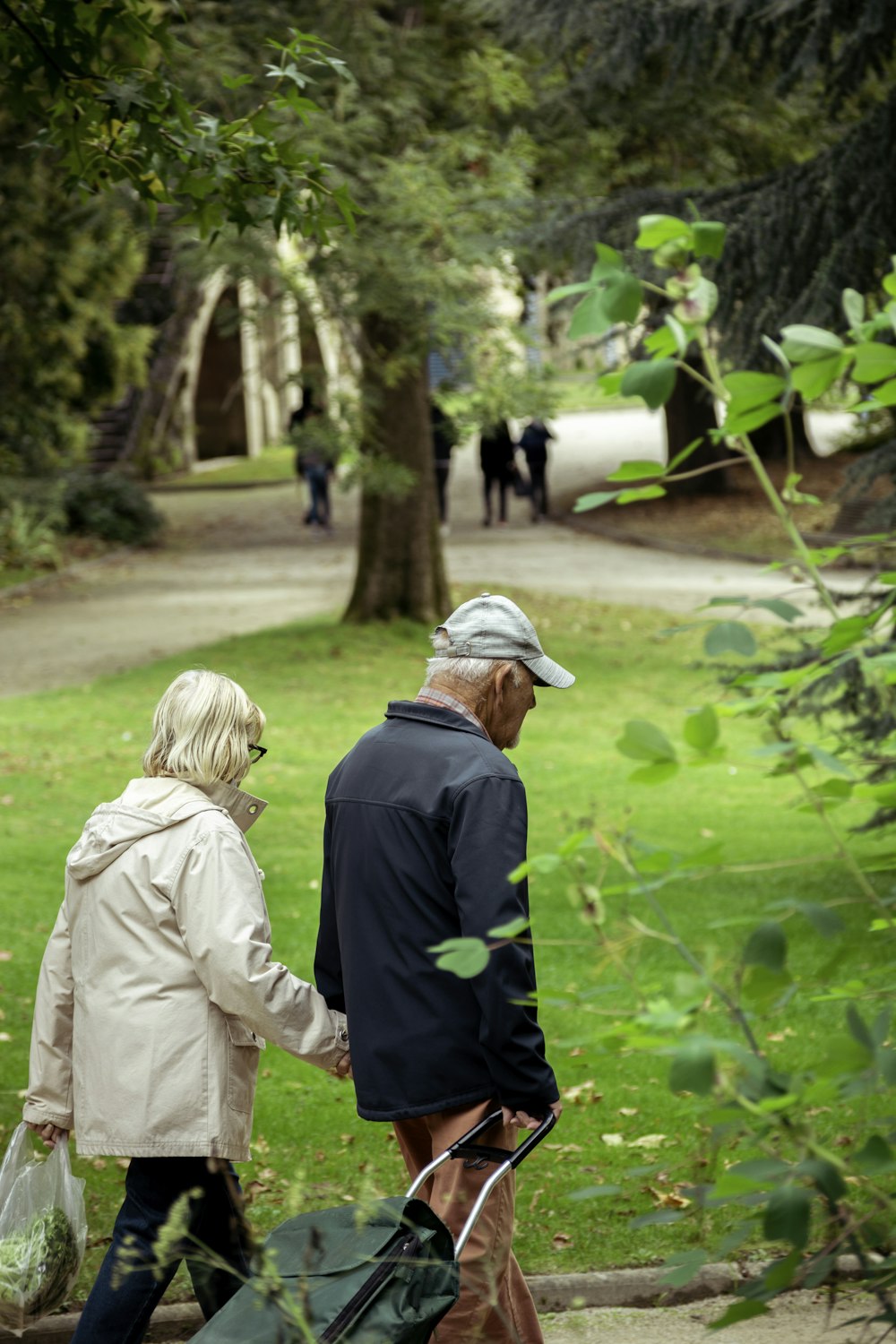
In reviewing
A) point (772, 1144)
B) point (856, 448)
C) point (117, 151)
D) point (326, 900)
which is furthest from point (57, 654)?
point (856, 448)

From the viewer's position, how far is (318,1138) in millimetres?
6004

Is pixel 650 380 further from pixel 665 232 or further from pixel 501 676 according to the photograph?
pixel 501 676

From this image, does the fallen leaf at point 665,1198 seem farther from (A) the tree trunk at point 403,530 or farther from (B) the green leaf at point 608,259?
(A) the tree trunk at point 403,530

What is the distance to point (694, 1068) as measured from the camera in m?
1.78

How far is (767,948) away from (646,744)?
11.6 inches

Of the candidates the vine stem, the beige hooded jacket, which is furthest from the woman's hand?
the vine stem

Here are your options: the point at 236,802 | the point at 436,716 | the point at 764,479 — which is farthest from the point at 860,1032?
the point at 236,802

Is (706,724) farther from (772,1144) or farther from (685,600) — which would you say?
(685,600)

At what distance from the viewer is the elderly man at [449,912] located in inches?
131

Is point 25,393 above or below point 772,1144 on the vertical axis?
above

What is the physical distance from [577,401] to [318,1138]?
44544 millimetres

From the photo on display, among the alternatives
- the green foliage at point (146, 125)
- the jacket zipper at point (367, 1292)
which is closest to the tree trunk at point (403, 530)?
the green foliage at point (146, 125)

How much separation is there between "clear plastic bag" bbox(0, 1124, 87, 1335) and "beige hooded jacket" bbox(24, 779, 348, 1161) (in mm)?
248

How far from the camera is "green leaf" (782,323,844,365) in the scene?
6.64 ft
